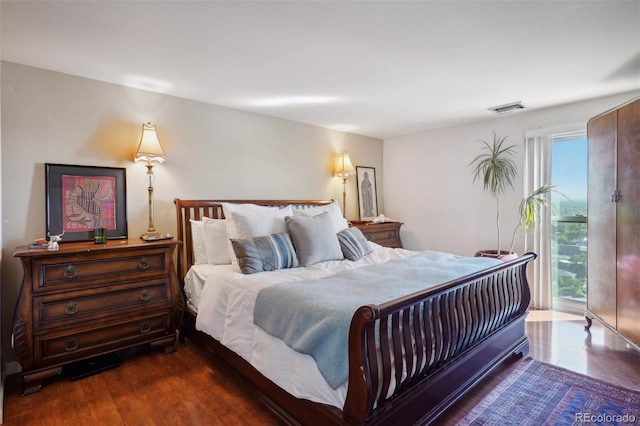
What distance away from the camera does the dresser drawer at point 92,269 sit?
6.74 ft

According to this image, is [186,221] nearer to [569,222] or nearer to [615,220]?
[615,220]

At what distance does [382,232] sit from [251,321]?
2793 mm

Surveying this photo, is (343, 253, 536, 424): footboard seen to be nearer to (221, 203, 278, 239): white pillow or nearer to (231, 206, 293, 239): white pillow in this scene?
(231, 206, 293, 239): white pillow

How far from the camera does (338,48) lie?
211cm

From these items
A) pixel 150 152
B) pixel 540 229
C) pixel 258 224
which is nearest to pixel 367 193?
pixel 540 229

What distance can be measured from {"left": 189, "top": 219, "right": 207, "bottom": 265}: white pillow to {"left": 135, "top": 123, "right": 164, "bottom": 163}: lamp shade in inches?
26.3

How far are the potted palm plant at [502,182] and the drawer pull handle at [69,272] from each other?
155 inches

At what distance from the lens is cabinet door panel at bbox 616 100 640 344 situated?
230cm

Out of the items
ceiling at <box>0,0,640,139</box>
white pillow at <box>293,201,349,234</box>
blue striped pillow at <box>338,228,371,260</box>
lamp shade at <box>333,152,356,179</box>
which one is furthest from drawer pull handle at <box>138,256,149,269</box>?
lamp shade at <box>333,152,356,179</box>

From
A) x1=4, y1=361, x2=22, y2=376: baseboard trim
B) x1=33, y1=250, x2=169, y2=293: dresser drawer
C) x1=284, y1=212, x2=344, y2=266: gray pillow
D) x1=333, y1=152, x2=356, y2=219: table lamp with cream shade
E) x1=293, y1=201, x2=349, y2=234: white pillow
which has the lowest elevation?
x1=4, y1=361, x2=22, y2=376: baseboard trim

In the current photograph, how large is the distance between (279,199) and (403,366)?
2.65 metres
